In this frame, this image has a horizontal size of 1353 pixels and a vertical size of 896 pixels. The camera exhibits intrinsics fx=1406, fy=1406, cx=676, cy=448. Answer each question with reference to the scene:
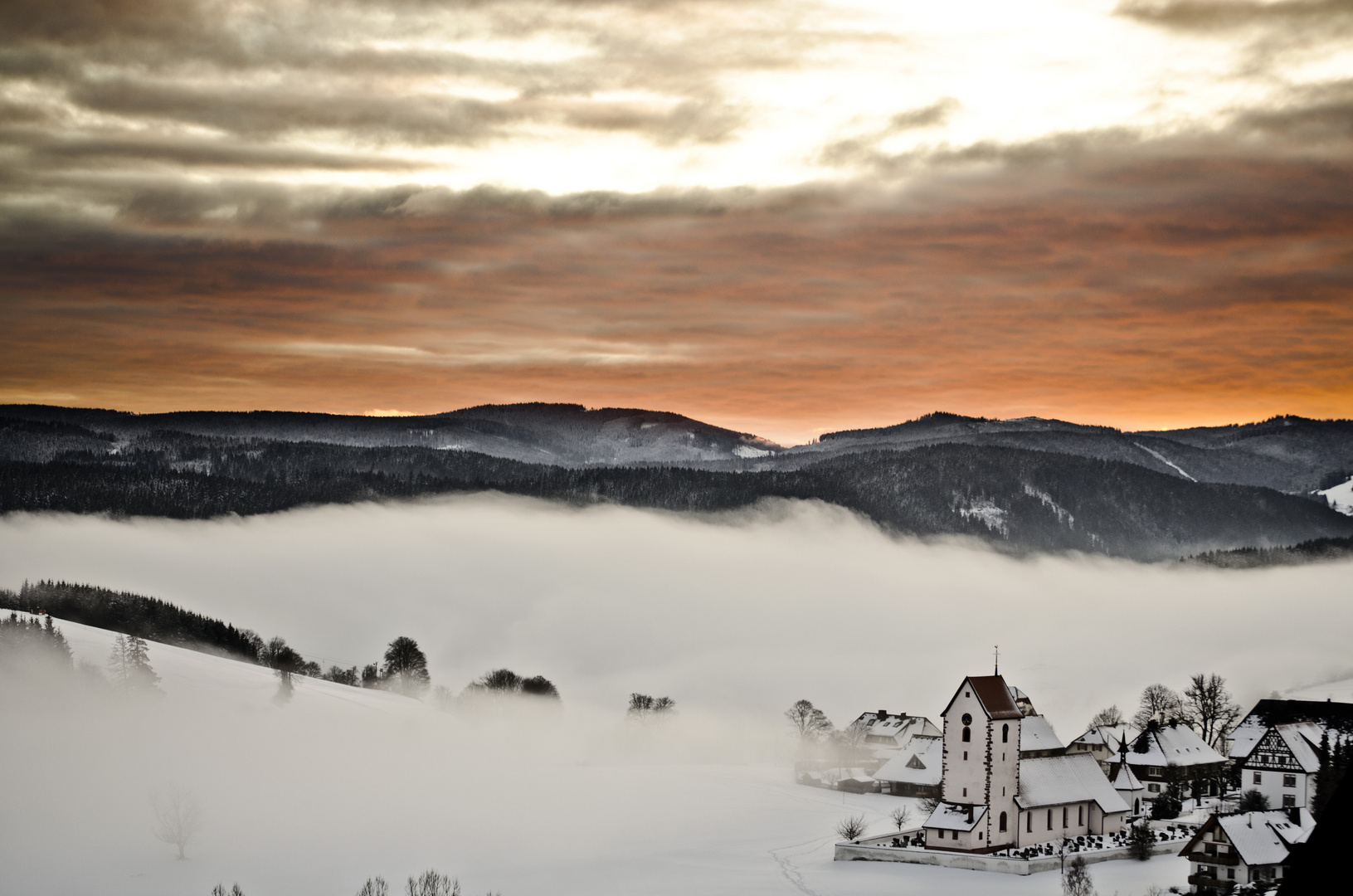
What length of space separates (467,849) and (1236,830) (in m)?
52.0

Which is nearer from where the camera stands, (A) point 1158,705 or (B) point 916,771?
(B) point 916,771

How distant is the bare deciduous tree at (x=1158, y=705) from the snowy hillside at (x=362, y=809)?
42.4 metres

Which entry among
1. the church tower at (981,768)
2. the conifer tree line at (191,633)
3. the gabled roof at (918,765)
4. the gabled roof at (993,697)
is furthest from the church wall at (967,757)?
the conifer tree line at (191,633)

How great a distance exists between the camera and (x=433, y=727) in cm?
14788

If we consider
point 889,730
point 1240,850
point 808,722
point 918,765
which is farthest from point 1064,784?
point 808,722

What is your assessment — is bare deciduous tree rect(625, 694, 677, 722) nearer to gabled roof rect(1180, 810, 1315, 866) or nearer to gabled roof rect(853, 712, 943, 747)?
gabled roof rect(853, 712, 943, 747)

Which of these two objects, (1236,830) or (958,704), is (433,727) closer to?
(958,704)

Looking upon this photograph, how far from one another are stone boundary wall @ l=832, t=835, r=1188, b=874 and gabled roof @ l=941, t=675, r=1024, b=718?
9.66m

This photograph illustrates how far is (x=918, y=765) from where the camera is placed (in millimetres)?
136000

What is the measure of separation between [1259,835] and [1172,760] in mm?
39702

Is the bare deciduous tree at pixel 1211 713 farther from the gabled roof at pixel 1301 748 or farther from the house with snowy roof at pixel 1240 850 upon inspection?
the house with snowy roof at pixel 1240 850

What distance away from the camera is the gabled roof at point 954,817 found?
93500 millimetres

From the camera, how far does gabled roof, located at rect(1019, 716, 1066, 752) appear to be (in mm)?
101688

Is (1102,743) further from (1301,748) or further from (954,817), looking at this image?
(954,817)
